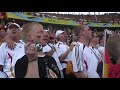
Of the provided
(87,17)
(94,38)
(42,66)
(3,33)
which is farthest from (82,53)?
(3,33)

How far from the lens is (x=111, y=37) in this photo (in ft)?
17.4

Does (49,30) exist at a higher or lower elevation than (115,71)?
higher

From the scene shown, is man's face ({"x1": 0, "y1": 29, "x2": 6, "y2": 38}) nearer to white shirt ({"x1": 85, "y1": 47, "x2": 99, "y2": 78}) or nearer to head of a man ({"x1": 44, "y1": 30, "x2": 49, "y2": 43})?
head of a man ({"x1": 44, "y1": 30, "x2": 49, "y2": 43})

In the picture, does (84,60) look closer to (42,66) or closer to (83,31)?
(83,31)

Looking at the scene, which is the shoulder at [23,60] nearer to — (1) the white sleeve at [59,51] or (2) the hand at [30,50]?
(2) the hand at [30,50]

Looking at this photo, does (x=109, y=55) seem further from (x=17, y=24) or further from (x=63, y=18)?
(x=17, y=24)

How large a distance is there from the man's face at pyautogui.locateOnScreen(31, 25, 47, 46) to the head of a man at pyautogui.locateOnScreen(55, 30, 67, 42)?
0.31 metres

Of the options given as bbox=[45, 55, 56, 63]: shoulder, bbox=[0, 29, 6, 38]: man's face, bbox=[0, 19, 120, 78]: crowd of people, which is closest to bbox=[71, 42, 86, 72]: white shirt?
bbox=[0, 19, 120, 78]: crowd of people

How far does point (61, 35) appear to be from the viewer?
17.3ft

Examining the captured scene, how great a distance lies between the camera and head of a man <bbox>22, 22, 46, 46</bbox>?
17.2 ft

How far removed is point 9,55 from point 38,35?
75 cm

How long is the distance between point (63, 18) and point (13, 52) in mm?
1298
